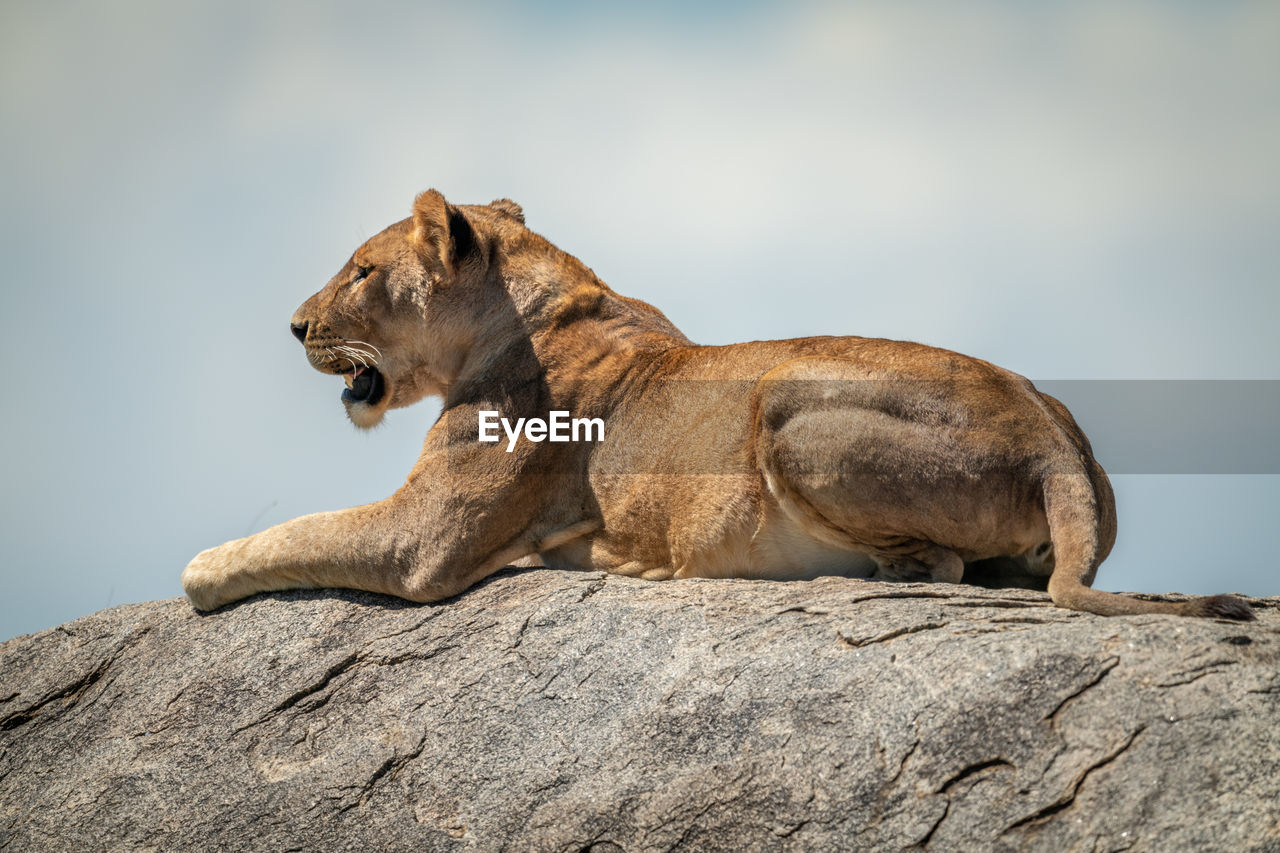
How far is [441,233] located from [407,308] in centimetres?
63

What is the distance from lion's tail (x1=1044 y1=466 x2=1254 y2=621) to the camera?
233 inches

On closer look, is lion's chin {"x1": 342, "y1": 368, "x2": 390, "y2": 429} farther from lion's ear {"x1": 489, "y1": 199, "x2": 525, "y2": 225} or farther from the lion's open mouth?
lion's ear {"x1": 489, "y1": 199, "x2": 525, "y2": 225}

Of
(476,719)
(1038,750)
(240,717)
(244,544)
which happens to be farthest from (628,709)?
(244,544)

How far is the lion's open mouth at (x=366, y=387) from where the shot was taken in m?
9.15

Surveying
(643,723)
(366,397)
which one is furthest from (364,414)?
(643,723)

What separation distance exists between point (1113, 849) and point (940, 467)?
2.52 metres

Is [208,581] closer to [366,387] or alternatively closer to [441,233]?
[366,387]

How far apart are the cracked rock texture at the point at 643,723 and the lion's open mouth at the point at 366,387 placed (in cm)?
161

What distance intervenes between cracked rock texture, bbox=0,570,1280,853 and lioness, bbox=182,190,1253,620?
1.10 ft

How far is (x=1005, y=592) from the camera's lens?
6.89 meters

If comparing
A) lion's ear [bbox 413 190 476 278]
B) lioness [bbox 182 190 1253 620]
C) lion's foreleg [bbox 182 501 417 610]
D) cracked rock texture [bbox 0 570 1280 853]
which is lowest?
cracked rock texture [bbox 0 570 1280 853]

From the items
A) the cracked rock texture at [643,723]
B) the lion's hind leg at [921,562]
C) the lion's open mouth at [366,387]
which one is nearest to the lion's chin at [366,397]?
the lion's open mouth at [366,387]

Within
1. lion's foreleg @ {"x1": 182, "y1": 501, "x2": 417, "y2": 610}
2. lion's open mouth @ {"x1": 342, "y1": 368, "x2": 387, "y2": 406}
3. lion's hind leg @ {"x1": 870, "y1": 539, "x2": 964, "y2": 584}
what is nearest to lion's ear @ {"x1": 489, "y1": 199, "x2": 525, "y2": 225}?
lion's open mouth @ {"x1": 342, "y1": 368, "x2": 387, "y2": 406}

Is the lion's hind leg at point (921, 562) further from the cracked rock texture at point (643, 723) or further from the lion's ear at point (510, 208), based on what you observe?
the lion's ear at point (510, 208)
